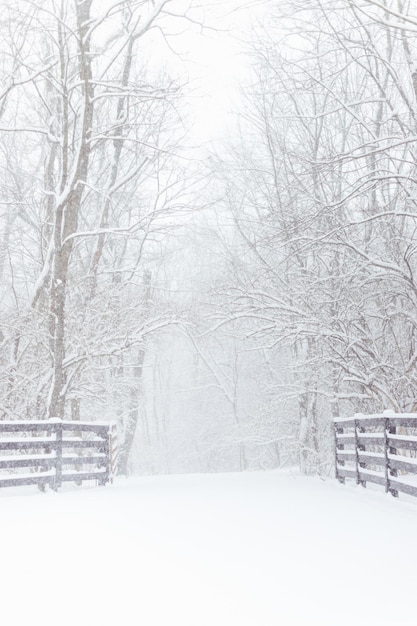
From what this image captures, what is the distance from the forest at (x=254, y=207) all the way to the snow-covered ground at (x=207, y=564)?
5110 millimetres

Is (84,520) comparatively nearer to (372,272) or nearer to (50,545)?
(50,545)

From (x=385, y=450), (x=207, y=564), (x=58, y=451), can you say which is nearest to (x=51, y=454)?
(x=58, y=451)

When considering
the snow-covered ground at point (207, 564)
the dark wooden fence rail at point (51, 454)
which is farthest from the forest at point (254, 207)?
the snow-covered ground at point (207, 564)

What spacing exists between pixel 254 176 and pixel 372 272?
7127 mm

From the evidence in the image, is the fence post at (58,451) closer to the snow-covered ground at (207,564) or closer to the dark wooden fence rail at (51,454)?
the dark wooden fence rail at (51,454)

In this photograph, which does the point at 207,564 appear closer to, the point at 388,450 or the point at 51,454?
the point at 388,450

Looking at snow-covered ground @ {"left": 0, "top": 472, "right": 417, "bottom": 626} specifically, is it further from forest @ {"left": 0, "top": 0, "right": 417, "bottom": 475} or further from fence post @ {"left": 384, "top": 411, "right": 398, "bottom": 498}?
forest @ {"left": 0, "top": 0, "right": 417, "bottom": 475}

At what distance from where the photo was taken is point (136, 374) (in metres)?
27.3

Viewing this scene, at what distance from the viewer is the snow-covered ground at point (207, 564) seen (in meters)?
4.28

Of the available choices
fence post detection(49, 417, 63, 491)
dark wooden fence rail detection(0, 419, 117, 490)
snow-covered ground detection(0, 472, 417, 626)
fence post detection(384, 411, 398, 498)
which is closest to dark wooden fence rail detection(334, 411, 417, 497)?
fence post detection(384, 411, 398, 498)

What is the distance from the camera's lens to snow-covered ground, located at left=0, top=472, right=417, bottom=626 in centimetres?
428

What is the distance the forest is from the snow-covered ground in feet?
16.8

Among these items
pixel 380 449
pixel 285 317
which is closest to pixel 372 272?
pixel 285 317

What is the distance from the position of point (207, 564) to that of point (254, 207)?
1444 centimetres
